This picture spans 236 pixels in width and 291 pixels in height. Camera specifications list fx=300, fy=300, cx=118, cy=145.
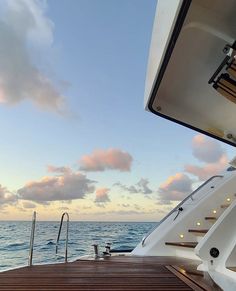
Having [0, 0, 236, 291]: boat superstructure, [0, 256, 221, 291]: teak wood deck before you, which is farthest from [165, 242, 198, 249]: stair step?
[0, 256, 221, 291]: teak wood deck

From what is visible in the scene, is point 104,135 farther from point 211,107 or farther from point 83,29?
point 211,107

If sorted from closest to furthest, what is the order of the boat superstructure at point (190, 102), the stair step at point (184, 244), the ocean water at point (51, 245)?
the boat superstructure at point (190, 102) → the stair step at point (184, 244) → the ocean water at point (51, 245)

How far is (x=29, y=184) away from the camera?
47.0 ft

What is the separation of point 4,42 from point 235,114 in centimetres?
652

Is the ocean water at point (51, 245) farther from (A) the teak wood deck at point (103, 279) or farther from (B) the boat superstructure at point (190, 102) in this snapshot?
(B) the boat superstructure at point (190, 102)

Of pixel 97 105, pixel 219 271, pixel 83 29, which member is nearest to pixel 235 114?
pixel 219 271

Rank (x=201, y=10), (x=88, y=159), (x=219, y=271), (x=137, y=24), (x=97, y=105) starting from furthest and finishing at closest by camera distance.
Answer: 1. (x=88, y=159)
2. (x=97, y=105)
3. (x=137, y=24)
4. (x=219, y=271)
5. (x=201, y=10)

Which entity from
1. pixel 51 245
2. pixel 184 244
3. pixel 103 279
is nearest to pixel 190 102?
pixel 103 279

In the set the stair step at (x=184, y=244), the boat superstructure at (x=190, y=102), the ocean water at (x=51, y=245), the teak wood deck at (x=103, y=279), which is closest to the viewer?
the boat superstructure at (x=190, y=102)

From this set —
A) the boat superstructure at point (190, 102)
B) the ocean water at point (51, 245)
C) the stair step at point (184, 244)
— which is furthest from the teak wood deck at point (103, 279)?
the stair step at point (184, 244)

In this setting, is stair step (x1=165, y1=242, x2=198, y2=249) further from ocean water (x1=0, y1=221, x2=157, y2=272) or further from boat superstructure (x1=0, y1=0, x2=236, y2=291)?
ocean water (x1=0, y1=221, x2=157, y2=272)

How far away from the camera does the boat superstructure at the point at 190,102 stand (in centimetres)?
147

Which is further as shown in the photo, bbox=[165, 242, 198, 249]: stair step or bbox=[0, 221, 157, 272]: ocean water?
bbox=[0, 221, 157, 272]: ocean water

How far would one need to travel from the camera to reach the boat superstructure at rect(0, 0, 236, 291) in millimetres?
1466
